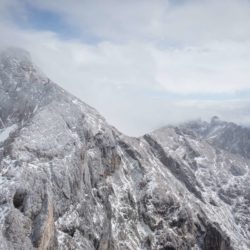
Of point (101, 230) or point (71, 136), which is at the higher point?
point (71, 136)

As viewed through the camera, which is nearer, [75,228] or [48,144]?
[75,228]

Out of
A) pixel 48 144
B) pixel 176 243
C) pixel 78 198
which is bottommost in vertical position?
pixel 176 243

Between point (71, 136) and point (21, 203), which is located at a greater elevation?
point (71, 136)

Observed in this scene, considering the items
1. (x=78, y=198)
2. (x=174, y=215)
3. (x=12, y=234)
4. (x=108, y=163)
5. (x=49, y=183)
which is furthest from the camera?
(x=174, y=215)

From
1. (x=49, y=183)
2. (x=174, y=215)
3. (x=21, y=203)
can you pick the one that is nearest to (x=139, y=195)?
(x=174, y=215)

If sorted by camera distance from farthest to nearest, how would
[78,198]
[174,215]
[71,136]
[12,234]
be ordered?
[174,215] → [71,136] → [78,198] → [12,234]

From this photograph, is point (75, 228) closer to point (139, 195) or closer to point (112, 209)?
point (112, 209)

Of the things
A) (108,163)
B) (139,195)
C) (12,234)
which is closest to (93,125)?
(108,163)

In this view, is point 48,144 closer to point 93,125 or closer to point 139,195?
point 93,125

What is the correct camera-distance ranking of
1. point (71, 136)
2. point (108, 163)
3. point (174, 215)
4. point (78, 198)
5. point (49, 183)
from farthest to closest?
point (174, 215) < point (108, 163) < point (71, 136) < point (78, 198) < point (49, 183)
